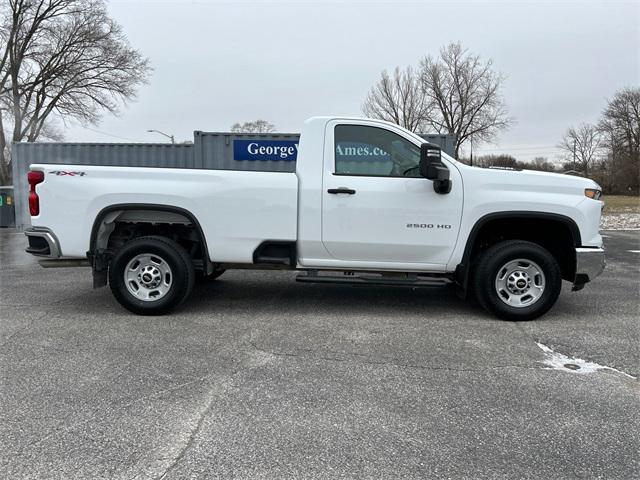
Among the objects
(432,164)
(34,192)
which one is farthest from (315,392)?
(34,192)

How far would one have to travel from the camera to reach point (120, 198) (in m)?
5.27

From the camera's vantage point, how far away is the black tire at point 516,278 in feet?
17.1

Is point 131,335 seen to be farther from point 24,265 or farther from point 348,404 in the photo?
point 24,265

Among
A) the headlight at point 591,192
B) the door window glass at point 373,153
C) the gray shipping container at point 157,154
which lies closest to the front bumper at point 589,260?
the headlight at point 591,192

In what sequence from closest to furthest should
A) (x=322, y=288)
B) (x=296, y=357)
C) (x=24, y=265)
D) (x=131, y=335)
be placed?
(x=296, y=357) < (x=131, y=335) < (x=322, y=288) < (x=24, y=265)

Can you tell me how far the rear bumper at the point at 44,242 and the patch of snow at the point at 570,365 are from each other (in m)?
5.07

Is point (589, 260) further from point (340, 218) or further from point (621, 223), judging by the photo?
point (621, 223)

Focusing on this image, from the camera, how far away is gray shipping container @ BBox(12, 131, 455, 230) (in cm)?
1320

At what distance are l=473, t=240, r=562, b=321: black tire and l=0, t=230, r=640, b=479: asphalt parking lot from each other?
7.7 inches

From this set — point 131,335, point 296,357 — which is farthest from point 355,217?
point 131,335

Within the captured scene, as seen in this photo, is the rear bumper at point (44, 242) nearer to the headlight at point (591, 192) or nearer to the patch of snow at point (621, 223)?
the headlight at point (591, 192)

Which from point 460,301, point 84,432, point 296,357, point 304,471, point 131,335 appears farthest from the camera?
point 460,301

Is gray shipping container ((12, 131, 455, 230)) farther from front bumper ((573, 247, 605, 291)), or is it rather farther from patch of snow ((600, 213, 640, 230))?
patch of snow ((600, 213, 640, 230))

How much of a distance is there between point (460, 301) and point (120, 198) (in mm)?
4296
